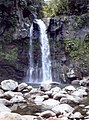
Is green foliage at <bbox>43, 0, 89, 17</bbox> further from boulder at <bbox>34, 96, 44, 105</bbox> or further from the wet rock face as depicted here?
boulder at <bbox>34, 96, 44, 105</bbox>

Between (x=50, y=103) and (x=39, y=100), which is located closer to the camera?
(x=50, y=103)

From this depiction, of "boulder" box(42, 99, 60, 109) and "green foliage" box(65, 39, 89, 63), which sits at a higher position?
"green foliage" box(65, 39, 89, 63)

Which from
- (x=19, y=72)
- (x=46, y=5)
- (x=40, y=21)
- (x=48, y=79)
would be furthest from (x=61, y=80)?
(x=46, y=5)

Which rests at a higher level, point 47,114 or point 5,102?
point 47,114

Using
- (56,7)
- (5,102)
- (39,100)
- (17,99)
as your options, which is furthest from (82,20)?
(5,102)

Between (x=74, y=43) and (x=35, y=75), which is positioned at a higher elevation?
(x=74, y=43)

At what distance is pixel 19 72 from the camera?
27.2m

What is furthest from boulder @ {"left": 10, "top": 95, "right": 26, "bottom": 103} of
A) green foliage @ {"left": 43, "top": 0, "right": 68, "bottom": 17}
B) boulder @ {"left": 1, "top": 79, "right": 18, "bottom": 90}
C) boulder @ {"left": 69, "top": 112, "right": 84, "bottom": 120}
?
green foliage @ {"left": 43, "top": 0, "right": 68, "bottom": 17}

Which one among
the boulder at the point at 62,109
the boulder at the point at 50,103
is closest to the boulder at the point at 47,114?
the boulder at the point at 62,109

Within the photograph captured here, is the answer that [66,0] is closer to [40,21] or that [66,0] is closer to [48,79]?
[40,21]

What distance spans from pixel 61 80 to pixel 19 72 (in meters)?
3.91

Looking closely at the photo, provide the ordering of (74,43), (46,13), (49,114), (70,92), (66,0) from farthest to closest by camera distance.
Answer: (46,13) → (66,0) → (74,43) → (70,92) → (49,114)

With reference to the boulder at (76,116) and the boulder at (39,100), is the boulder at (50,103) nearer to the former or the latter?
the boulder at (39,100)

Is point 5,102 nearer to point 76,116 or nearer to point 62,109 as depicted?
point 62,109
